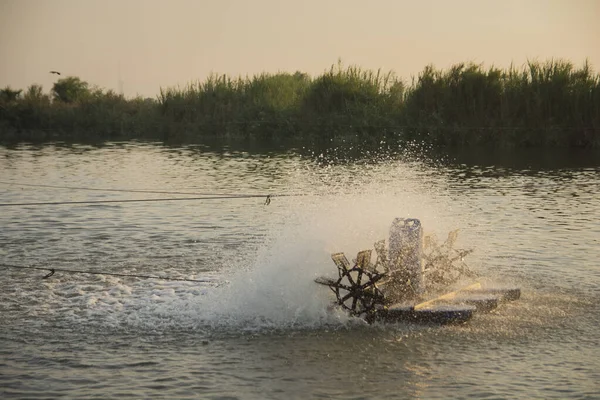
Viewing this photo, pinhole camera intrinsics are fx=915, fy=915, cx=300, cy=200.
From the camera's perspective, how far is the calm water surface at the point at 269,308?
12.8m

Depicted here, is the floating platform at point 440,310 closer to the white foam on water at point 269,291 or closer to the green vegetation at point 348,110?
the white foam on water at point 269,291

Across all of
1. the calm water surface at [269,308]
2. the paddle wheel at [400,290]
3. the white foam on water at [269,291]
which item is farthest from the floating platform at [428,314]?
the white foam on water at [269,291]

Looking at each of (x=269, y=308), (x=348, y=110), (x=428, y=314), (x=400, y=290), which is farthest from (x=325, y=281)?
(x=348, y=110)

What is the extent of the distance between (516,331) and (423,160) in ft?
101

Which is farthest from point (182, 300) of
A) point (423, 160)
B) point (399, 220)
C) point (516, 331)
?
point (423, 160)

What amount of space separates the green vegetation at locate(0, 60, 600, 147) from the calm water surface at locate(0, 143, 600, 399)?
22.8 meters

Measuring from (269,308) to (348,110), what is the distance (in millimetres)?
43035

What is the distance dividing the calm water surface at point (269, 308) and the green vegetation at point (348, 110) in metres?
22.8

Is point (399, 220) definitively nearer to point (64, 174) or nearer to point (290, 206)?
point (290, 206)

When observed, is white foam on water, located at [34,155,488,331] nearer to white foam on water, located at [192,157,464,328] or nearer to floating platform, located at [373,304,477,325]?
white foam on water, located at [192,157,464,328]

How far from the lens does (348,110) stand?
5825 cm

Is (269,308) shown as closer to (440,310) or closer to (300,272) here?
(300,272)

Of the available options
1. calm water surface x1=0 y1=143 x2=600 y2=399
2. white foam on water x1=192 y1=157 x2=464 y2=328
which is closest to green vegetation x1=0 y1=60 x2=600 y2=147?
calm water surface x1=0 y1=143 x2=600 y2=399

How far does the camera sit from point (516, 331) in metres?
14.9
